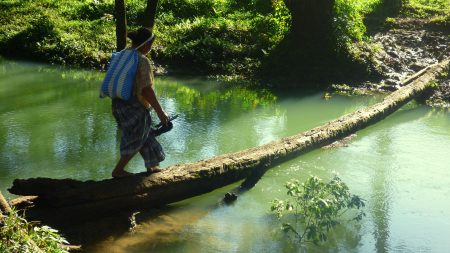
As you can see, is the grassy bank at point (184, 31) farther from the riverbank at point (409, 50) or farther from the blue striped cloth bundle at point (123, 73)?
the blue striped cloth bundle at point (123, 73)

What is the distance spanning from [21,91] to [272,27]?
300 inches

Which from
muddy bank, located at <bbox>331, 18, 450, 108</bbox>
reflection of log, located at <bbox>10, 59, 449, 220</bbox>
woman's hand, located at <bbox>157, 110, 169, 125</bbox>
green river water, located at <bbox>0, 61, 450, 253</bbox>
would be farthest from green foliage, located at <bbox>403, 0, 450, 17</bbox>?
woman's hand, located at <bbox>157, 110, 169, 125</bbox>

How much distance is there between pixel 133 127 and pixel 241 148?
3.01m

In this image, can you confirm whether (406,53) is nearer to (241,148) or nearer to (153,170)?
(241,148)

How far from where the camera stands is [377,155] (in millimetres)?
7973

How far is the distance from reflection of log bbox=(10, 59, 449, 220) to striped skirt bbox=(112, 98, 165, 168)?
289 millimetres

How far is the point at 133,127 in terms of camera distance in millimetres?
5434

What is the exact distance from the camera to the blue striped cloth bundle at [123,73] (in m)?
5.17

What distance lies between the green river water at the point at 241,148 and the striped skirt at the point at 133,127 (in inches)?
31.5

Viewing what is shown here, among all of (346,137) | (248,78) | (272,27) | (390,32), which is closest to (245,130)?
(346,137)

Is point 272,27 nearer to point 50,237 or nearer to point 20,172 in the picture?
point 20,172

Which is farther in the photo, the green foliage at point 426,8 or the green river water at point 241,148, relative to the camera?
the green foliage at point 426,8

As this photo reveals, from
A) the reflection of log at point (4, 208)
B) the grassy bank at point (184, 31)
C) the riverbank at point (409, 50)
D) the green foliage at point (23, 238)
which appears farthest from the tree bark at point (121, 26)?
the green foliage at point (23, 238)

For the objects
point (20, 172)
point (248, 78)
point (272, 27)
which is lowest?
point (20, 172)
